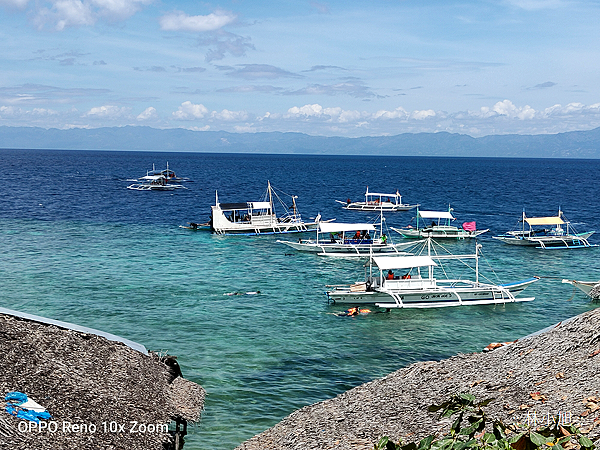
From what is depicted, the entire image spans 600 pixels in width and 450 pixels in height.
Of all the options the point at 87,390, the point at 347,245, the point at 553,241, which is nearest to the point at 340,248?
the point at 347,245

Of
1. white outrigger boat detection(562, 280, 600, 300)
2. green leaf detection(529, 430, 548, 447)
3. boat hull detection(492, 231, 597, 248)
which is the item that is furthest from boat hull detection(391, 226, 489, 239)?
green leaf detection(529, 430, 548, 447)

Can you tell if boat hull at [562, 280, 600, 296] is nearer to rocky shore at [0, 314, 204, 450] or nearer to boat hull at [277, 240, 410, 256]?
boat hull at [277, 240, 410, 256]

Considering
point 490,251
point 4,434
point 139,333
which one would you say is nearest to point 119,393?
point 4,434

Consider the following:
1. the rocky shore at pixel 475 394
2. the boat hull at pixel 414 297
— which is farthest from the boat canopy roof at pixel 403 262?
the rocky shore at pixel 475 394

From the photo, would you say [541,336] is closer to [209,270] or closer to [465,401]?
[465,401]

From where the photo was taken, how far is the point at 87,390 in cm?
1571

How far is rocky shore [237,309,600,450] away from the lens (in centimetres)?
1349

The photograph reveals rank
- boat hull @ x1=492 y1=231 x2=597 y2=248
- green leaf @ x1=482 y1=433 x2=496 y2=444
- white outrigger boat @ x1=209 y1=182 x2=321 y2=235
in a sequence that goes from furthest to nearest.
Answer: white outrigger boat @ x1=209 y1=182 x2=321 y2=235 < boat hull @ x1=492 y1=231 x2=597 y2=248 < green leaf @ x1=482 y1=433 x2=496 y2=444

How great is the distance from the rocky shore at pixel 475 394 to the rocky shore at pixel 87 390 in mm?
2949

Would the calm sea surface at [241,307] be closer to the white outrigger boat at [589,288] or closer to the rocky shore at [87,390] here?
the white outrigger boat at [589,288]

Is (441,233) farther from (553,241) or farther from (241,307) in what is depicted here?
(241,307)

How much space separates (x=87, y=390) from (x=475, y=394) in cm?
1070

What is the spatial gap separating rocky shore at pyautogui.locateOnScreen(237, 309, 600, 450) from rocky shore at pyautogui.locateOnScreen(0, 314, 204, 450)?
295 centimetres

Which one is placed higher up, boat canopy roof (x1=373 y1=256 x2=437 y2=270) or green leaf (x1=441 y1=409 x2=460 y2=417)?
green leaf (x1=441 y1=409 x2=460 y2=417)
